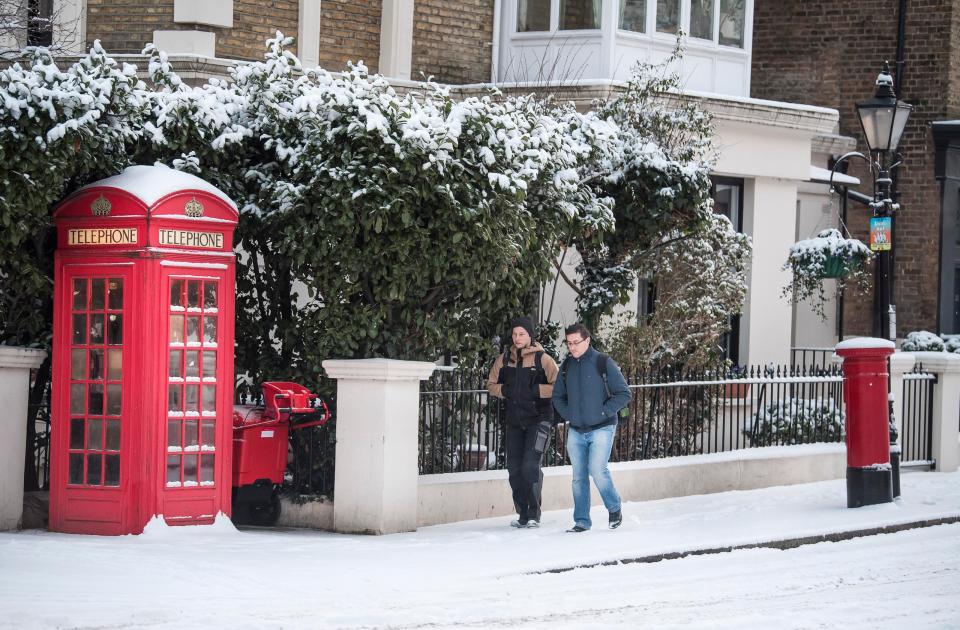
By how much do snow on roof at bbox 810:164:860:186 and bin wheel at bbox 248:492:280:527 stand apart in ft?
40.6

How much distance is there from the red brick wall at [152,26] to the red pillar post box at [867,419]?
25.6 ft

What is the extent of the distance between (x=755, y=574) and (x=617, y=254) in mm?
6601

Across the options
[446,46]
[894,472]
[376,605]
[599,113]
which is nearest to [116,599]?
[376,605]

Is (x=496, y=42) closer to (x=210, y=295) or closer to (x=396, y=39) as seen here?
(x=396, y=39)

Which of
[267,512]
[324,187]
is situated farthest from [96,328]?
[267,512]

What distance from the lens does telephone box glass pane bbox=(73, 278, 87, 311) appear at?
1110 centimetres

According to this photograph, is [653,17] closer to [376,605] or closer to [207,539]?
[207,539]

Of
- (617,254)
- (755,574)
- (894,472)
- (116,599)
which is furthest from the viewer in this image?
(617,254)

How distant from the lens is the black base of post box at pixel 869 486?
13.7 metres

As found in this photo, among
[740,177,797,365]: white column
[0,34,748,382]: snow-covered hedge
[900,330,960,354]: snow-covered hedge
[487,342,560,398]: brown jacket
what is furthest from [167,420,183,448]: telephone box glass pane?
[900,330,960,354]: snow-covered hedge

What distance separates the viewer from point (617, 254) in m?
16.5

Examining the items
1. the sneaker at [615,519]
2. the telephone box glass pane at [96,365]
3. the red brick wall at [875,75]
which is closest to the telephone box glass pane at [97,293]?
the telephone box glass pane at [96,365]

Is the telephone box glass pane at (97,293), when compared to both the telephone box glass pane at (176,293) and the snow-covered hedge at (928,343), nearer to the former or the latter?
the telephone box glass pane at (176,293)

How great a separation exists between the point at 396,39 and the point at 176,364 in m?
8.49
